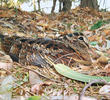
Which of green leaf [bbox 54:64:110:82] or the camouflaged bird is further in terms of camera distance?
the camouflaged bird

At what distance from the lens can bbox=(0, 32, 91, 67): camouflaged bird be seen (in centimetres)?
178

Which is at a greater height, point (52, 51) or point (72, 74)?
point (52, 51)

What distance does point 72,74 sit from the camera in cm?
154

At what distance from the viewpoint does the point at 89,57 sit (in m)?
1.84

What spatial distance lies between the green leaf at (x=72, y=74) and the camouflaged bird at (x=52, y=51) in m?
0.14

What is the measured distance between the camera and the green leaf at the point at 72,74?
1.46 metres

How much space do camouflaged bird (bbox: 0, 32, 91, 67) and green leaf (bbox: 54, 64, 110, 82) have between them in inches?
5.4

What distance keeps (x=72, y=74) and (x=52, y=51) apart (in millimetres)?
350

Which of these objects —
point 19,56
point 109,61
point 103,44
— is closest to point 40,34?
point 103,44

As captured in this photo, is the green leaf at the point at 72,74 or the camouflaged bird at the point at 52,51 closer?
the green leaf at the point at 72,74

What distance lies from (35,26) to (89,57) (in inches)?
86.1

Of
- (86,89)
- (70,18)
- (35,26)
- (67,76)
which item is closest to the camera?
(86,89)

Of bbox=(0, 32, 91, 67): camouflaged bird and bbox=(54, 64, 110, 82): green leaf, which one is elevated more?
bbox=(0, 32, 91, 67): camouflaged bird

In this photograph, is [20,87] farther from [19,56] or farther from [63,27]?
[63,27]
